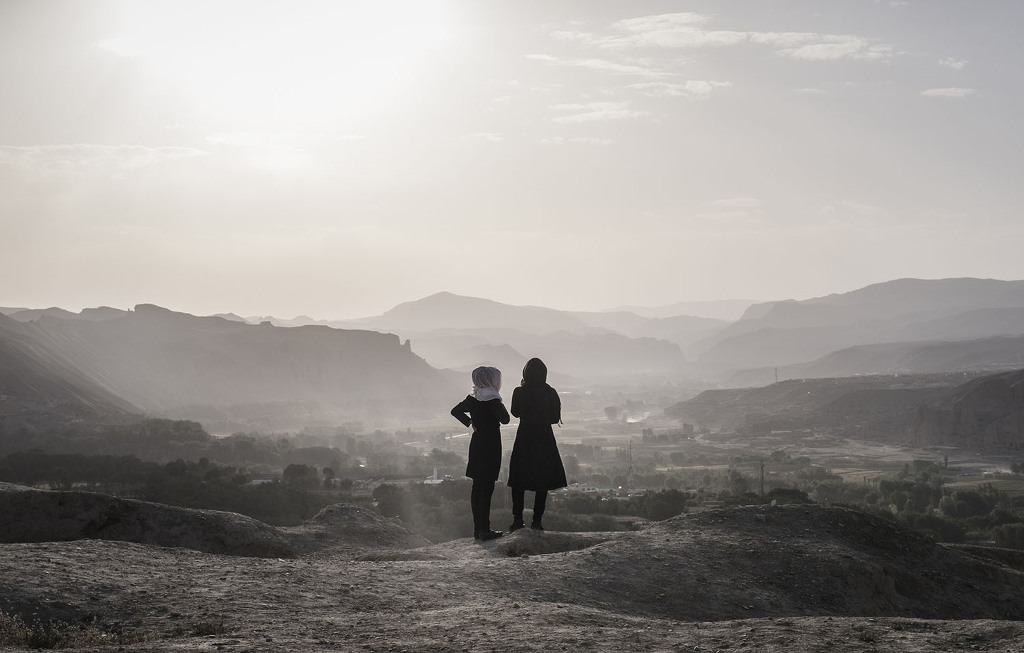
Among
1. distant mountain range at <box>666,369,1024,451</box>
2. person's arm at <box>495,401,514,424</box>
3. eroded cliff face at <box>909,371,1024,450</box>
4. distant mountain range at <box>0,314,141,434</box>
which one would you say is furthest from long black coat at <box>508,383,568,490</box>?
eroded cliff face at <box>909,371,1024,450</box>

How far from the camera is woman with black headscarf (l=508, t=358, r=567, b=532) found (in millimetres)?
11148

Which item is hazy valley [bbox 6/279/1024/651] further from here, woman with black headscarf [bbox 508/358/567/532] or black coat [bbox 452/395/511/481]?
black coat [bbox 452/395/511/481]

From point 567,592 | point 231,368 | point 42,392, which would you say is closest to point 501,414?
point 567,592

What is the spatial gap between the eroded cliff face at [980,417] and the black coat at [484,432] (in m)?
87.7

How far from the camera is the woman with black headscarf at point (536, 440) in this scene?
11148 mm

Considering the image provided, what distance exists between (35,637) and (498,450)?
6219 mm

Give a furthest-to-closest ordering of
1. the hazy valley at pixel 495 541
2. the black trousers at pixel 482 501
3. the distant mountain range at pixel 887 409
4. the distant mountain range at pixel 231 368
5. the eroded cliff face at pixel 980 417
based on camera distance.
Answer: the distant mountain range at pixel 231 368 → the distant mountain range at pixel 887 409 → the eroded cliff face at pixel 980 417 → the black trousers at pixel 482 501 → the hazy valley at pixel 495 541

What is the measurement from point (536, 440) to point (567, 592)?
10.2ft

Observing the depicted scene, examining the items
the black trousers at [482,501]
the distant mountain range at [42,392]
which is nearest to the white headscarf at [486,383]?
the black trousers at [482,501]

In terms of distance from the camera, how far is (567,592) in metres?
8.34

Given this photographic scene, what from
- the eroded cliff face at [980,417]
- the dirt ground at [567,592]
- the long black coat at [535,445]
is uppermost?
the long black coat at [535,445]

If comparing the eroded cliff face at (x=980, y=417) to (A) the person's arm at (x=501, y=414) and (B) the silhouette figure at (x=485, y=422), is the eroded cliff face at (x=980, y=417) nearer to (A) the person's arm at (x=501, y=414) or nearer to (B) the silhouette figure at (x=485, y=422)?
(B) the silhouette figure at (x=485, y=422)

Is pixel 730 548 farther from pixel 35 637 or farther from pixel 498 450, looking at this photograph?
pixel 35 637

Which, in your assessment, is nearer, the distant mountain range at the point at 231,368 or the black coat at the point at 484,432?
the black coat at the point at 484,432
